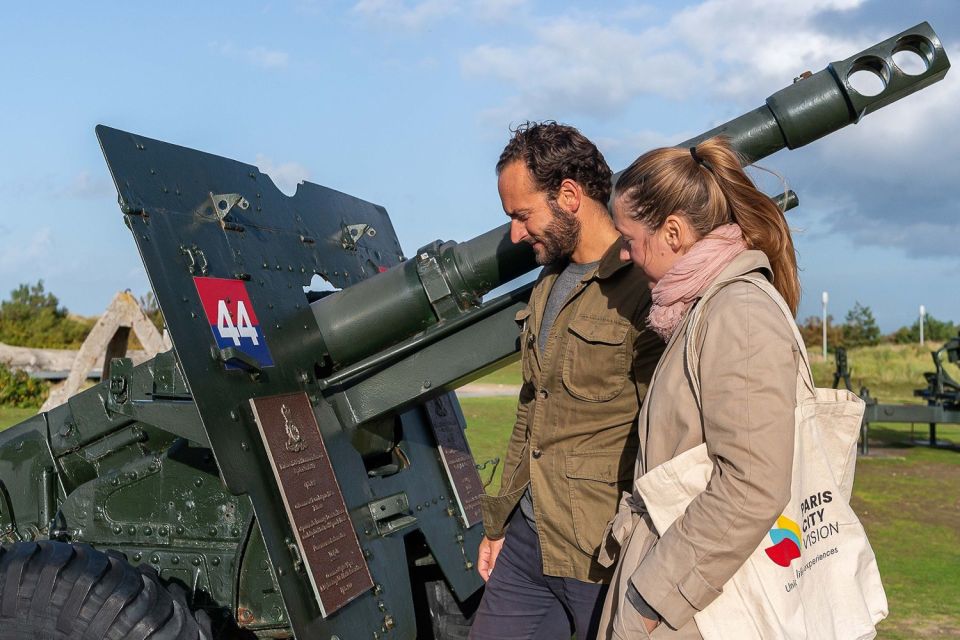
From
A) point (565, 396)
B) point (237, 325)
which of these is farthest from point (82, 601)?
point (565, 396)

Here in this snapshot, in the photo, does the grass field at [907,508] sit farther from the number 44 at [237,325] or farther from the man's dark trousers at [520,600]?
the number 44 at [237,325]

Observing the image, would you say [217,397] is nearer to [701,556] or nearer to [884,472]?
[701,556]

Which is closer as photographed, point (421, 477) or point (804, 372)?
point (804, 372)

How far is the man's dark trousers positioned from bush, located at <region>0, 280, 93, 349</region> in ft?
75.5

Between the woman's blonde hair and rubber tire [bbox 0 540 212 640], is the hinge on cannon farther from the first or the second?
the woman's blonde hair

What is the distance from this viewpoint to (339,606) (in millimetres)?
3557

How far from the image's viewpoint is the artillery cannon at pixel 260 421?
3.41 metres

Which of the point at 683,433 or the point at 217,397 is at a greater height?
the point at 217,397

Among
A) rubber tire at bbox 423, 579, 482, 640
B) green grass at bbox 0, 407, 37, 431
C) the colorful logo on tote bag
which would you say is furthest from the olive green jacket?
green grass at bbox 0, 407, 37, 431

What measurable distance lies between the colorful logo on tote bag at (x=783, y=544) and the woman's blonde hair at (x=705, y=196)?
2.05ft

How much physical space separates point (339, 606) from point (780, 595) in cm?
193

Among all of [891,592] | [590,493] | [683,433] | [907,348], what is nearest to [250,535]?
[590,493]

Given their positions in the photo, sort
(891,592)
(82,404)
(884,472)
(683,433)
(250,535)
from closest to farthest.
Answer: (683,433) < (250,535) < (82,404) < (891,592) < (884,472)

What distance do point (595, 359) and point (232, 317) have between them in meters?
1.42
